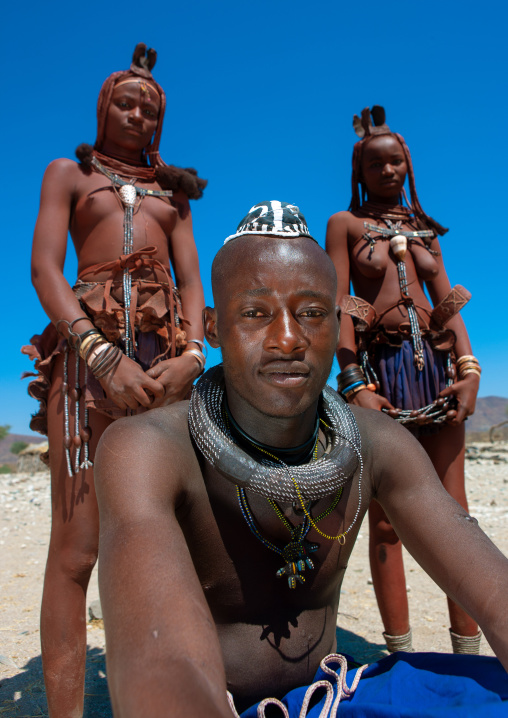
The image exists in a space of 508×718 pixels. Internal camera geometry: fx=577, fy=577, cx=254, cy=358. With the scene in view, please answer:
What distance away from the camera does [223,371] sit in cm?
202

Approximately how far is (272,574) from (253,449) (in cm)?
40

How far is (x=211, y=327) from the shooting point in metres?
2.08

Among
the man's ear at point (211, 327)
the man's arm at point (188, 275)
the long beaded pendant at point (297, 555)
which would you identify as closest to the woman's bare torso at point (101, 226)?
the man's arm at point (188, 275)

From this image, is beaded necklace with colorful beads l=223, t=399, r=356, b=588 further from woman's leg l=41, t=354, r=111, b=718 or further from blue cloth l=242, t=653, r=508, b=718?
woman's leg l=41, t=354, r=111, b=718

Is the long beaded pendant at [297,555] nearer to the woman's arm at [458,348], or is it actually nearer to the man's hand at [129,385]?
the man's hand at [129,385]

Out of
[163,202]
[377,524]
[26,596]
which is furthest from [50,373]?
[26,596]

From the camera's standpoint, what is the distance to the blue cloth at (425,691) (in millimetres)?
1441

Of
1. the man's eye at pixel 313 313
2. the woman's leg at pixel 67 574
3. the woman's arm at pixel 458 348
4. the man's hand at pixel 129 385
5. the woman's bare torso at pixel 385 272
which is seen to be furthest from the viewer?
the woman's bare torso at pixel 385 272

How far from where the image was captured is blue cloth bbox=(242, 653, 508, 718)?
1.44m

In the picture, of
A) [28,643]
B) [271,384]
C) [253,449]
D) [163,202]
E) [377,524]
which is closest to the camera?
[271,384]

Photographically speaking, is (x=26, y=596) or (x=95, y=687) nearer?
(x=95, y=687)

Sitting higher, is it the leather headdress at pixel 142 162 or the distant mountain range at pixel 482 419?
the distant mountain range at pixel 482 419

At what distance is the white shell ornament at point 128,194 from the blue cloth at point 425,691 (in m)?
2.33

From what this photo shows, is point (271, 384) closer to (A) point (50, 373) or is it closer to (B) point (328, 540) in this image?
(B) point (328, 540)
